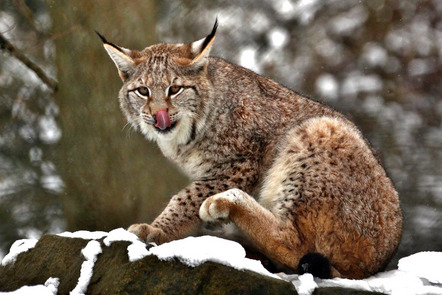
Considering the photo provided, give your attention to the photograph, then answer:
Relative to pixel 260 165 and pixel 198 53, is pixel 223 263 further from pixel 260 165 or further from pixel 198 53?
pixel 198 53

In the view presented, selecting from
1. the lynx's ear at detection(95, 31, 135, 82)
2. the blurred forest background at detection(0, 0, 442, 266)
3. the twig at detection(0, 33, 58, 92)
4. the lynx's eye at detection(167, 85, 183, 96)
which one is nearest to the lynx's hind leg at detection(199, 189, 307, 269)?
the lynx's eye at detection(167, 85, 183, 96)

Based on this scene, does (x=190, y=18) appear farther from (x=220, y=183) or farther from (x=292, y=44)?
(x=220, y=183)

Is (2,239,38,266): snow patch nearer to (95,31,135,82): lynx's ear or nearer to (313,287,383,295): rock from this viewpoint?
(95,31,135,82): lynx's ear

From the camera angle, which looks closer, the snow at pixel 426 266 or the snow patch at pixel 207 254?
the snow patch at pixel 207 254

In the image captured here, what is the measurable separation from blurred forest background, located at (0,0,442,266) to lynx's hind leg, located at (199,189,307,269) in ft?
10.2

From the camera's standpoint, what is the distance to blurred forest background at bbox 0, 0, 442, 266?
7.68 meters

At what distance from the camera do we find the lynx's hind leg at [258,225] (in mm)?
4500

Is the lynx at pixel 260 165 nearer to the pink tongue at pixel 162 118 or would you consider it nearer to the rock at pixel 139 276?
the pink tongue at pixel 162 118

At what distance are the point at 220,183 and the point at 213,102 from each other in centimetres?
72

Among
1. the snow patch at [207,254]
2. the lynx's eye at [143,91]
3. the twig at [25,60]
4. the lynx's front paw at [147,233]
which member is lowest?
the snow patch at [207,254]

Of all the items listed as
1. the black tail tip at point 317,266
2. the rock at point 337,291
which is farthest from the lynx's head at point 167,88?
the rock at point 337,291

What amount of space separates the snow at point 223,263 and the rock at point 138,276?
4cm

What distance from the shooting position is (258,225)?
177 inches

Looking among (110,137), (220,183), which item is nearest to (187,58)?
(220,183)
